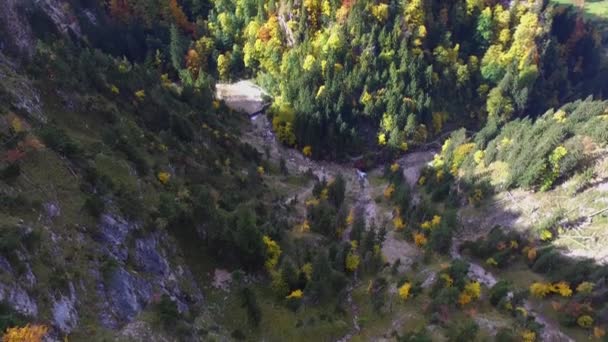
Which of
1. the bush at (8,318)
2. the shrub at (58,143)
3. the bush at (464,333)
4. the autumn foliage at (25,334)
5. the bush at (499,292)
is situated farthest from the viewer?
the bush at (499,292)

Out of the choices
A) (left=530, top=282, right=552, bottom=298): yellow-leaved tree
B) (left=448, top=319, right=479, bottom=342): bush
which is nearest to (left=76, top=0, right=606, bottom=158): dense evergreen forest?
(left=530, top=282, right=552, bottom=298): yellow-leaved tree

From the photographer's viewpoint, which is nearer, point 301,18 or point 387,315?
point 387,315

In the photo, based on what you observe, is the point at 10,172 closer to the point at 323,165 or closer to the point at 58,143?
the point at 58,143

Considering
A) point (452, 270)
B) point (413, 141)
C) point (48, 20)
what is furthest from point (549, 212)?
point (48, 20)

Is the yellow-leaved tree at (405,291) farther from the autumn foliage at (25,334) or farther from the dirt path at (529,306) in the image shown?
the autumn foliage at (25,334)

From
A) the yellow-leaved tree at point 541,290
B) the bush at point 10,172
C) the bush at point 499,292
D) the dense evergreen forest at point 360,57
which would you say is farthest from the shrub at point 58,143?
the yellow-leaved tree at point 541,290

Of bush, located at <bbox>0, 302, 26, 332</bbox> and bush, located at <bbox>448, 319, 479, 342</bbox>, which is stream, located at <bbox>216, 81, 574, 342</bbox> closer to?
bush, located at <bbox>448, 319, 479, 342</bbox>

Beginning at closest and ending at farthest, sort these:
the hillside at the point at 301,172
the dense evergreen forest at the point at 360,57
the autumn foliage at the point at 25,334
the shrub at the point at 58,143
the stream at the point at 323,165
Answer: the autumn foliage at the point at 25,334
the hillside at the point at 301,172
the shrub at the point at 58,143
the stream at the point at 323,165
the dense evergreen forest at the point at 360,57

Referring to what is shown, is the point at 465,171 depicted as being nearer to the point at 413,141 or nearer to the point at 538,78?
the point at 413,141

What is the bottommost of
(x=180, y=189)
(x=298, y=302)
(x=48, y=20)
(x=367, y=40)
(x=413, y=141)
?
(x=413, y=141)
